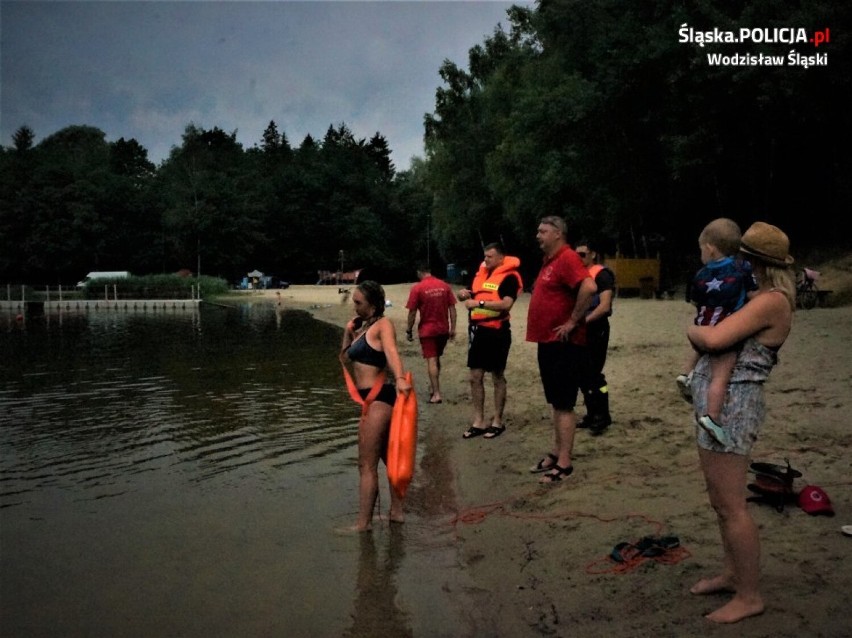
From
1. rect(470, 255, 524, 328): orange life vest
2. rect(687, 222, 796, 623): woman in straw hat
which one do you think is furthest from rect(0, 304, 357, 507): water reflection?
rect(687, 222, 796, 623): woman in straw hat

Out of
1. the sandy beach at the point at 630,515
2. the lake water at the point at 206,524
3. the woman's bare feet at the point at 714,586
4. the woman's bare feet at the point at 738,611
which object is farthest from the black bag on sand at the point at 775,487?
the lake water at the point at 206,524

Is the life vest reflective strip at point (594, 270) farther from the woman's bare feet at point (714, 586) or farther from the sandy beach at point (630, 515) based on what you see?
the woman's bare feet at point (714, 586)

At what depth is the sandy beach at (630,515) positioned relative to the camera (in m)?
3.68

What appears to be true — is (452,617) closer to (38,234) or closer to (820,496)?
(820,496)

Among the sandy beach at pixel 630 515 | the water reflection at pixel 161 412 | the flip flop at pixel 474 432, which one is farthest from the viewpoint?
the flip flop at pixel 474 432

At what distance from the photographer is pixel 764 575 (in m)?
3.82

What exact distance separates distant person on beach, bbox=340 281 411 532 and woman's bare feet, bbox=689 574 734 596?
2.15 m

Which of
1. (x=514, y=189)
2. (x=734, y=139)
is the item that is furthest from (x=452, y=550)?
(x=514, y=189)

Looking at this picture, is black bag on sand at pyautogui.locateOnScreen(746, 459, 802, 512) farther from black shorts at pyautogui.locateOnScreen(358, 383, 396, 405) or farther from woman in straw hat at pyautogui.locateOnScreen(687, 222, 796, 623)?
black shorts at pyautogui.locateOnScreen(358, 383, 396, 405)

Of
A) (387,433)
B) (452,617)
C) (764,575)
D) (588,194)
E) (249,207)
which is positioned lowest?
(452,617)

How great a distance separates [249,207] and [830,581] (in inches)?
2845

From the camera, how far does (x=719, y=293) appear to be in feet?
11.6

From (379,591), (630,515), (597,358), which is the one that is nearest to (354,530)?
(379,591)

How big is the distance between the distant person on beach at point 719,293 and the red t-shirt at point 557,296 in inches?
90.1
